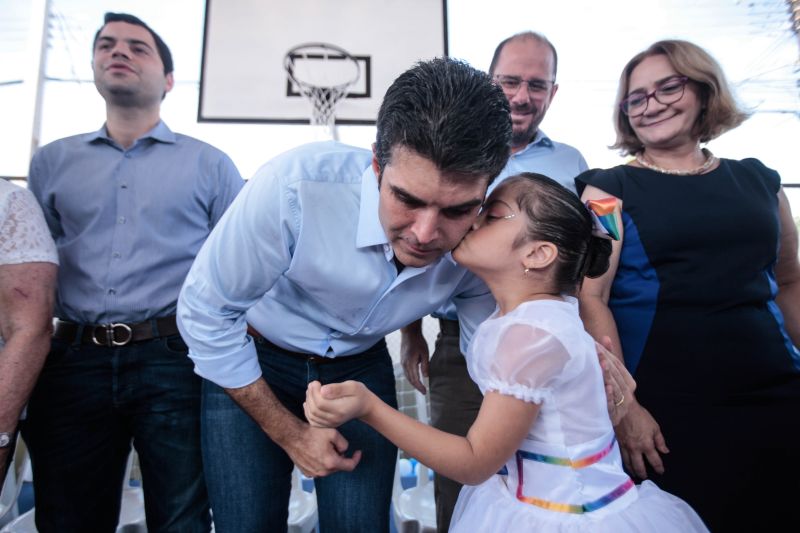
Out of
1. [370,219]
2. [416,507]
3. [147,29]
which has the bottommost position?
[416,507]

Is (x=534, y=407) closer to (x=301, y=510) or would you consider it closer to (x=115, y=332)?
(x=115, y=332)

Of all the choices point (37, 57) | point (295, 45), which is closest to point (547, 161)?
point (295, 45)

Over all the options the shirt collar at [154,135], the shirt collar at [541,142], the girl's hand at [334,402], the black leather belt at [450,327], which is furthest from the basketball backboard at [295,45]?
the girl's hand at [334,402]

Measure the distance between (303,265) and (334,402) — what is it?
36 centimetres

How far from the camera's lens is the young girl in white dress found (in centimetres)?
90

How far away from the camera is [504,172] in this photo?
1.80 metres

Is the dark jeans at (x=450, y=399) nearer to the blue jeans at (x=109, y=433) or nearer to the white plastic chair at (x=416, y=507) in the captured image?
the white plastic chair at (x=416, y=507)

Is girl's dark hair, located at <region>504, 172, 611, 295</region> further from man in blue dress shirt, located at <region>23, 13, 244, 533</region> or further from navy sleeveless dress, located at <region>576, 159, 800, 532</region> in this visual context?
man in blue dress shirt, located at <region>23, 13, 244, 533</region>

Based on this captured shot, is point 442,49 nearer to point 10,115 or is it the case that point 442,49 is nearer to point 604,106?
point 604,106

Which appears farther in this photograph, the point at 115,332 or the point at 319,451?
the point at 115,332

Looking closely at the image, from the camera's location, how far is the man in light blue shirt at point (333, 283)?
36.2 inches

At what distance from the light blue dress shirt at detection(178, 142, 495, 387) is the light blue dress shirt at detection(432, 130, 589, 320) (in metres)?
0.61

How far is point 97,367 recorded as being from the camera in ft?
5.06

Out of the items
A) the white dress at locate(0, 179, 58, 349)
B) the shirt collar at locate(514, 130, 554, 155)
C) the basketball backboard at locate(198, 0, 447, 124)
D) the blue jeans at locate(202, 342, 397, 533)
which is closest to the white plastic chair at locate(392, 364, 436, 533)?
the blue jeans at locate(202, 342, 397, 533)
